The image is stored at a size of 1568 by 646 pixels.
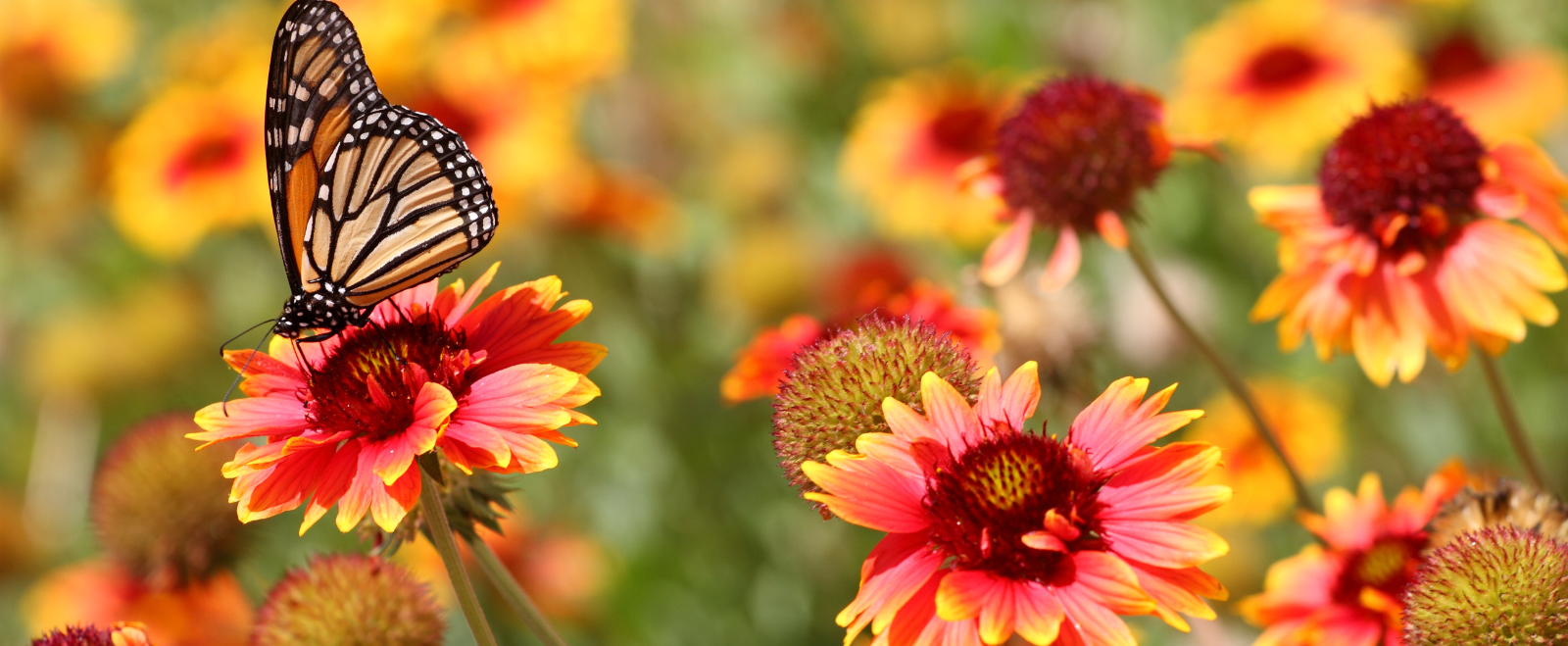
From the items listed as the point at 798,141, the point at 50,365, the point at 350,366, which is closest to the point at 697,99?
the point at 798,141

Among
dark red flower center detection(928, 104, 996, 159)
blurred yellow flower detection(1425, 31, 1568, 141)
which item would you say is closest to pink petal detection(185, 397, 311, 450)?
dark red flower center detection(928, 104, 996, 159)

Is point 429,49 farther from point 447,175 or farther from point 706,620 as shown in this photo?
point 447,175

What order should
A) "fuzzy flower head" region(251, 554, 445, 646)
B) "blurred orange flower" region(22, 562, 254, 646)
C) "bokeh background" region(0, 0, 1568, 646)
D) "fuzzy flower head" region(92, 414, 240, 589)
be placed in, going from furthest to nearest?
"bokeh background" region(0, 0, 1568, 646), "fuzzy flower head" region(92, 414, 240, 589), "blurred orange flower" region(22, 562, 254, 646), "fuzzy flower head" region(251, 554, 445, 646)

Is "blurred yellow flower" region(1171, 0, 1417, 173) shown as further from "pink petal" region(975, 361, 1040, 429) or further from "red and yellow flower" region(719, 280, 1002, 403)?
"pink petal" region(975, 361, 1040, 429)

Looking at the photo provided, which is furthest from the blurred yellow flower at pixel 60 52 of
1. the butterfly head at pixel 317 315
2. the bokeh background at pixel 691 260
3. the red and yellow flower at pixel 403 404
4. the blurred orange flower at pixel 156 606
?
the red and yellow flower at pixel 403 404

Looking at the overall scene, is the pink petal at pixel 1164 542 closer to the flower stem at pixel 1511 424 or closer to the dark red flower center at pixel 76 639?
the flower stem at pixel 1511 424

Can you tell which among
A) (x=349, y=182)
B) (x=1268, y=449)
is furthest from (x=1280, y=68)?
(x=349, y=182)
